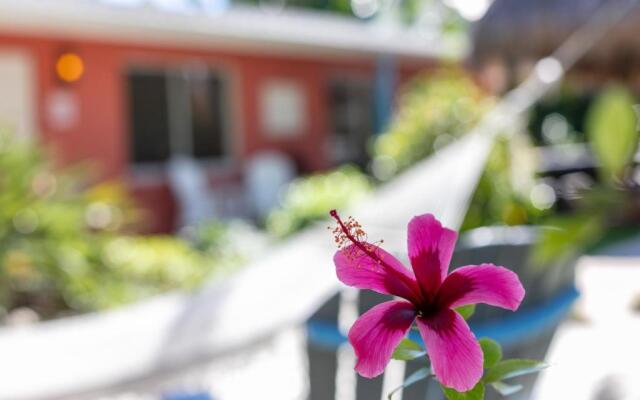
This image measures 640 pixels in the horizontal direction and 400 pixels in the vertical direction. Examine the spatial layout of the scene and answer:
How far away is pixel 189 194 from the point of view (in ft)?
29.7

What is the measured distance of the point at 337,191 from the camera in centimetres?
716

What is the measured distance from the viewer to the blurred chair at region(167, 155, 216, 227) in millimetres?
9002

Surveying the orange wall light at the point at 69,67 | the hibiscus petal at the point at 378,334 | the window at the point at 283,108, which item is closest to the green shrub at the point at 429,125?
the window at the point at 283,108

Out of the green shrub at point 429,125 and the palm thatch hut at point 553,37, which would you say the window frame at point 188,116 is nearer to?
the green shrub at point 429,125

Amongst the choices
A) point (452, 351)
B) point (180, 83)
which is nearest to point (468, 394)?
point (452, 351)

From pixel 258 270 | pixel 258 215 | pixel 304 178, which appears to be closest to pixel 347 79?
pixel 304 178

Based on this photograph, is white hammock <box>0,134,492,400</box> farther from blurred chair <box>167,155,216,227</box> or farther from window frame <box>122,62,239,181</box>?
window frame <box>122,62,239,181</box>

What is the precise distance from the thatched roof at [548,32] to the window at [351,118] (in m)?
8.87

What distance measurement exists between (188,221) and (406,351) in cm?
838

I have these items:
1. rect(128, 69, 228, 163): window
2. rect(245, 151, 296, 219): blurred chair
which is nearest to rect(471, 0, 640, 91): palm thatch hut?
rect(128, 69, 228, 163): window

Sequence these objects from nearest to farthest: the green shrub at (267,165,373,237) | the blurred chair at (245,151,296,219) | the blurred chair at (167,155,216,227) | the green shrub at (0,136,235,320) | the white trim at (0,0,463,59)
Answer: the green shrub at (0,136,235,320), the green shrub at (267,165,373,237), the white trim at (0,0,463,59), the blurred chair at (167,155,216,227), the blurred chair at (245,151,296,219)

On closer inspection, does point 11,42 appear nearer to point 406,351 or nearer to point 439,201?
point 439,201

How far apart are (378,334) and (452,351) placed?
60 millimetres

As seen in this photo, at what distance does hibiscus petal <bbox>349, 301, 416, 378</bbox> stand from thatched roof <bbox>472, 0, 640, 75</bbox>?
2382 millimetres
